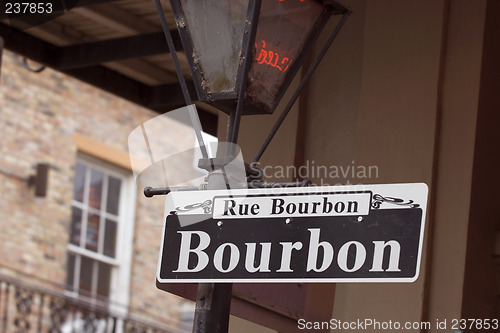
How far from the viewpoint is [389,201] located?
267 centimetres

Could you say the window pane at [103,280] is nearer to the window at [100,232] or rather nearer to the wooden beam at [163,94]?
the window at [100,232]

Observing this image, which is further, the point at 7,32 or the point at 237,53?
the point at 7,32

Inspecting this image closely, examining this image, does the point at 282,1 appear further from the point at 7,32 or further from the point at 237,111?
the point at 7,32

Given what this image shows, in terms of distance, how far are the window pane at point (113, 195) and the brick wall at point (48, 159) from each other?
0.37m

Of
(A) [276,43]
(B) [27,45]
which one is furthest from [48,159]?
(A) [276,43]

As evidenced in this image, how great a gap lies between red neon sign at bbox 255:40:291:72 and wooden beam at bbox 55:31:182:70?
3.85 meters

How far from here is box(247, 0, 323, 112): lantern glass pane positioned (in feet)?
9.75

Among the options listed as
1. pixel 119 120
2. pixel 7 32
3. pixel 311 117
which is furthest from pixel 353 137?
pixel 119 120

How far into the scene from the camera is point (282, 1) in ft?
9.96

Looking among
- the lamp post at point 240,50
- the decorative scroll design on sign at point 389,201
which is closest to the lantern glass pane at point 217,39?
the lamp post at point 240,50

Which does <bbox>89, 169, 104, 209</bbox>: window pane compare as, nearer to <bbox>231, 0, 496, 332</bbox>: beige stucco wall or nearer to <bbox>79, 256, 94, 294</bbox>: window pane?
<bbox>79, 256, 94, 294</bbox>: window pane

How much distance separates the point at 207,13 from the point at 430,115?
183cm

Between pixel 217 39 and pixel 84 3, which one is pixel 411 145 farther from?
pixel 84 3

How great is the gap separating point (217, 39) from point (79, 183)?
12444 millimetres
